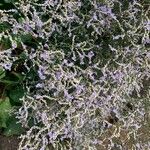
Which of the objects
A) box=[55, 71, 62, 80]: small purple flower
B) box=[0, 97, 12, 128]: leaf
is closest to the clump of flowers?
box=[55, 71, 62, 80]: small purple flower

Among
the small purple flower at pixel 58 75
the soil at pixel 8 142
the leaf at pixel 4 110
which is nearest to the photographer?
the small purple flower at pixel 58 75

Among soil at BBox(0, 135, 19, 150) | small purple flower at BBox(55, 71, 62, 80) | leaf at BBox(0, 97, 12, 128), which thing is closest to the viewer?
small purple flower at BBox(55, 71, 62, 80)

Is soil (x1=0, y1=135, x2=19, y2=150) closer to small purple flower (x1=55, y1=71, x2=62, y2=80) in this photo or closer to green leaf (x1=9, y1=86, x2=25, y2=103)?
green leaf (x1=9, y1=86, x2=25, y2=103)

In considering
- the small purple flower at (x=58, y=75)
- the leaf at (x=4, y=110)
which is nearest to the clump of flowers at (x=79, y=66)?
the small purple flower at (x=58, y=75)

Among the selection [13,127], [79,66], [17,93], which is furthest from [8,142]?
[79,66]

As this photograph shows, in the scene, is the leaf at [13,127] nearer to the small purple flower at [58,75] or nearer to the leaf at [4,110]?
the leaf at [4,110]

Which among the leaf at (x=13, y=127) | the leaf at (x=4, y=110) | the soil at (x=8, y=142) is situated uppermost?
the leaf at (x=4, y=110)
